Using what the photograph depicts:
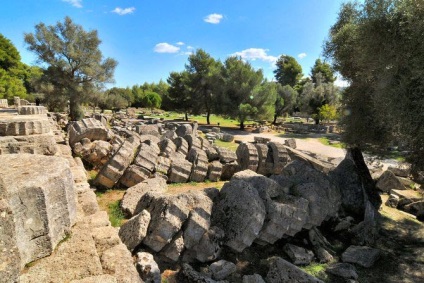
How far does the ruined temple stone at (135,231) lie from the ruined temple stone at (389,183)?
10.3 m

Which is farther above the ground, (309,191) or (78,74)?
(78,74)

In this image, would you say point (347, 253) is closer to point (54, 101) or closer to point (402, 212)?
point (402, 212)

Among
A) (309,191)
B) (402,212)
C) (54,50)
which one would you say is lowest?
(402,212)

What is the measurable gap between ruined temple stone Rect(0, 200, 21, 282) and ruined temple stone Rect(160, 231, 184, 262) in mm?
3317

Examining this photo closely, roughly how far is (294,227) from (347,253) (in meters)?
1.36

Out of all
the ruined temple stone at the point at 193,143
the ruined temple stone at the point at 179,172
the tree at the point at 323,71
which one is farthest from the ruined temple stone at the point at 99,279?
the tree at the point at 323,71

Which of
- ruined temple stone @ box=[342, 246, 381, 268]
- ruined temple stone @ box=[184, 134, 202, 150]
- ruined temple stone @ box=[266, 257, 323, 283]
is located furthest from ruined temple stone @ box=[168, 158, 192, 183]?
ruined temple stone @ box=[342, 246, 381, 268]

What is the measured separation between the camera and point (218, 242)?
582 centimetres

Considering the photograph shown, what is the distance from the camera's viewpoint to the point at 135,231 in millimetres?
5375

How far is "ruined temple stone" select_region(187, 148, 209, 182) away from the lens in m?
10.7

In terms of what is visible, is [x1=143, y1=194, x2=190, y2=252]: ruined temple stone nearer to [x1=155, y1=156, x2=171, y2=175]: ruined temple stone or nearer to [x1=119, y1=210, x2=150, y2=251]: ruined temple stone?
[x1=119, y1=210, x2=150, y2=251]: ruined temple stone

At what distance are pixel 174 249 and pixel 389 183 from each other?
10.1 metres

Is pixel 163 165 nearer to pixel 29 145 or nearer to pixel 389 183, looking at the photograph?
pixel 29 145

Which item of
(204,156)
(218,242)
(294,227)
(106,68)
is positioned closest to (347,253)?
(294,227)
